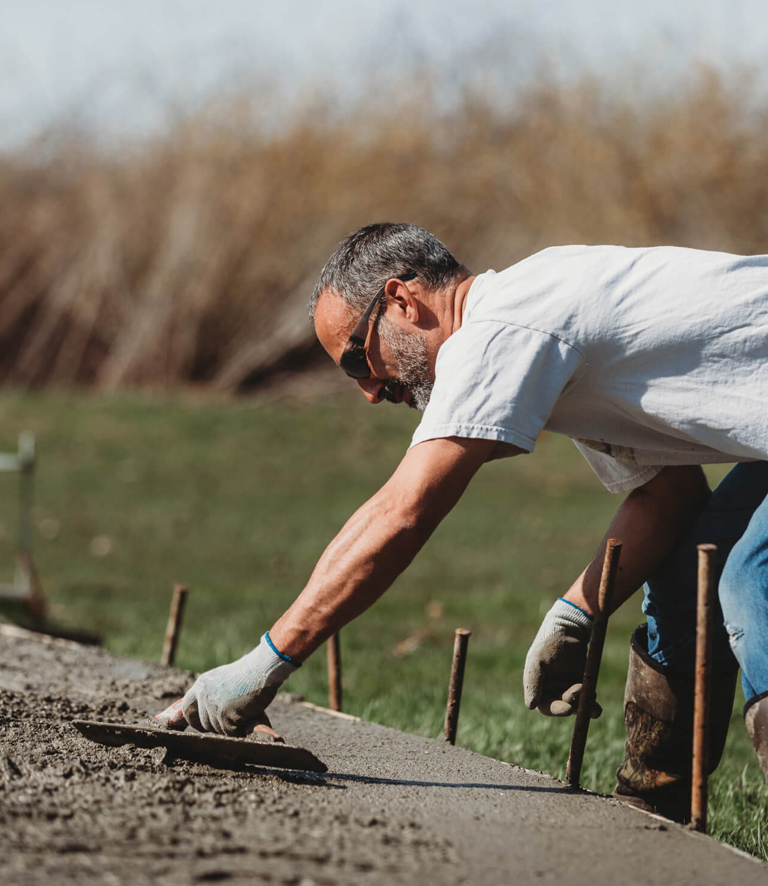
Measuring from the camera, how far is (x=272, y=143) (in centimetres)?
1455

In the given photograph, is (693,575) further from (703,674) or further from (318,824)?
(318,824)

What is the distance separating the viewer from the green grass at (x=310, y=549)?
4367 mm

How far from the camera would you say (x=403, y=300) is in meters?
2.68

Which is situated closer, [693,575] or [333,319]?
[333,319]

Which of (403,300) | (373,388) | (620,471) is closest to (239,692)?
(373,388)

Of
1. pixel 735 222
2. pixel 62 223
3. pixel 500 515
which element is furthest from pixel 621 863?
pixel 62 223

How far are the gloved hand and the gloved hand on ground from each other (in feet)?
2.40

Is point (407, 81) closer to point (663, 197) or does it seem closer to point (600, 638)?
point (663, 197)

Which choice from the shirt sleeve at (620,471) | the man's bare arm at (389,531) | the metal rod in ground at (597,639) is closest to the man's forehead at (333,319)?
the man's bare arm at (389,531)

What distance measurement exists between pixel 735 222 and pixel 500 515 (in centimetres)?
540

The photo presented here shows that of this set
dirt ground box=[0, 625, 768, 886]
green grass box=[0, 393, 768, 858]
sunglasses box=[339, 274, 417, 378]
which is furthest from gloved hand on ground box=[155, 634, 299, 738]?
green grass box=[0, 393, 768, 858]

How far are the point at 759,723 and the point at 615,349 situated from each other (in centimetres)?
85

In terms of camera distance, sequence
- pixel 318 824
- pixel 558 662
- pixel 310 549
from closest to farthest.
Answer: pixel 318 824, pixel 558 662, pixel 310 549

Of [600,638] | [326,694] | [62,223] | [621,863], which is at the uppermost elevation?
[62,223]
